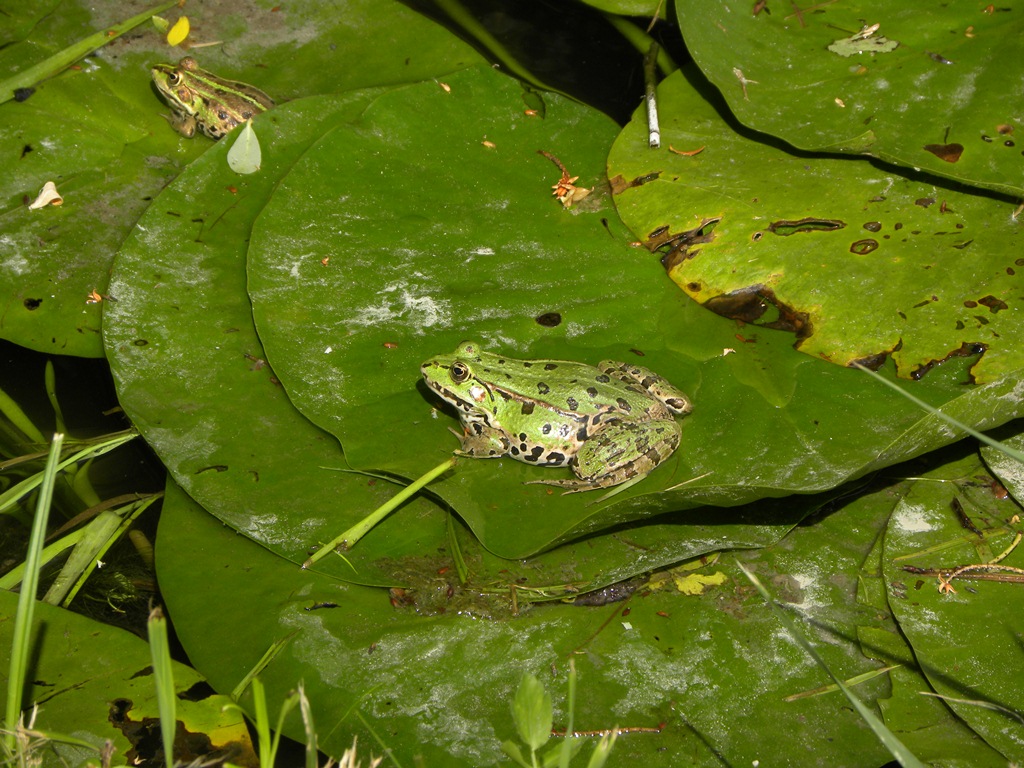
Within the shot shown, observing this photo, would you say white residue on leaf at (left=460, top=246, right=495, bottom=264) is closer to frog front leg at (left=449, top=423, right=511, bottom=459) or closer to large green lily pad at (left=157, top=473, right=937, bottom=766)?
frog front leg at (left=449, top=423, right=511, bottom=459)

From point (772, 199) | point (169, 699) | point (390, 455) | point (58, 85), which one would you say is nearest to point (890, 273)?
point (772, 199)

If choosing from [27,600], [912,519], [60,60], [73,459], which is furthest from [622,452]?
[60,60]

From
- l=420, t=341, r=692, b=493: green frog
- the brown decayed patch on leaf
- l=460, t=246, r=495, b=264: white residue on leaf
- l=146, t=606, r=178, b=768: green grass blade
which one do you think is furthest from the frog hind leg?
l=146, t=606, r=178, b=768: green grass blade

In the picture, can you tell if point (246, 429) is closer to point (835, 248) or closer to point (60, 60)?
point (60, 60)

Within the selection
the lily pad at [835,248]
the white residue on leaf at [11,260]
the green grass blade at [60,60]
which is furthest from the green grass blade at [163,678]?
the green grass blade at [60,60]

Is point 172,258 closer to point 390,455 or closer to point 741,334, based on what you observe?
point 390,455

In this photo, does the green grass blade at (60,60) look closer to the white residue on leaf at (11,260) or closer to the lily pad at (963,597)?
the white residue on leaf at (11,260)

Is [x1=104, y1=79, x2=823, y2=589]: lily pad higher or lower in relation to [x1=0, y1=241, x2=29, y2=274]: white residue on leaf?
lower
